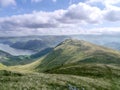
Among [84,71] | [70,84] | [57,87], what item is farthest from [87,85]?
[84,71]

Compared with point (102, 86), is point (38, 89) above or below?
above

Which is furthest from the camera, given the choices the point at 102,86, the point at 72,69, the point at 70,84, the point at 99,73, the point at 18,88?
the point at 72,69

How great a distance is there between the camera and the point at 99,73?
69938 mm

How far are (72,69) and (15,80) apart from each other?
3458 cm

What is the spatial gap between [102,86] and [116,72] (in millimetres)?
24435

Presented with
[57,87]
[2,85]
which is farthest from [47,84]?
[2,85]

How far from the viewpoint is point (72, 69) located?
253 feet

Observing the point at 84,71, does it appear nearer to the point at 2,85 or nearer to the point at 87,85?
the point at 87,85

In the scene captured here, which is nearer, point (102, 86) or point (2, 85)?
point (2, 85)

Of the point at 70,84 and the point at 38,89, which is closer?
the point at 38,89

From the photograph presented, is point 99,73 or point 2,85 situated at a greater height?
point 2,85

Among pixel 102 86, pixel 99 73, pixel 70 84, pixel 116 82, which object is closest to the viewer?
pixel 70 84

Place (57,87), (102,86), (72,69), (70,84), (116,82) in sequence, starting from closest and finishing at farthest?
1. (57,87)
2. (70,84)
3. (102,86)
4. (116,82)
5. (72,69)

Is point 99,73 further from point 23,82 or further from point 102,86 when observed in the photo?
point 23,82
